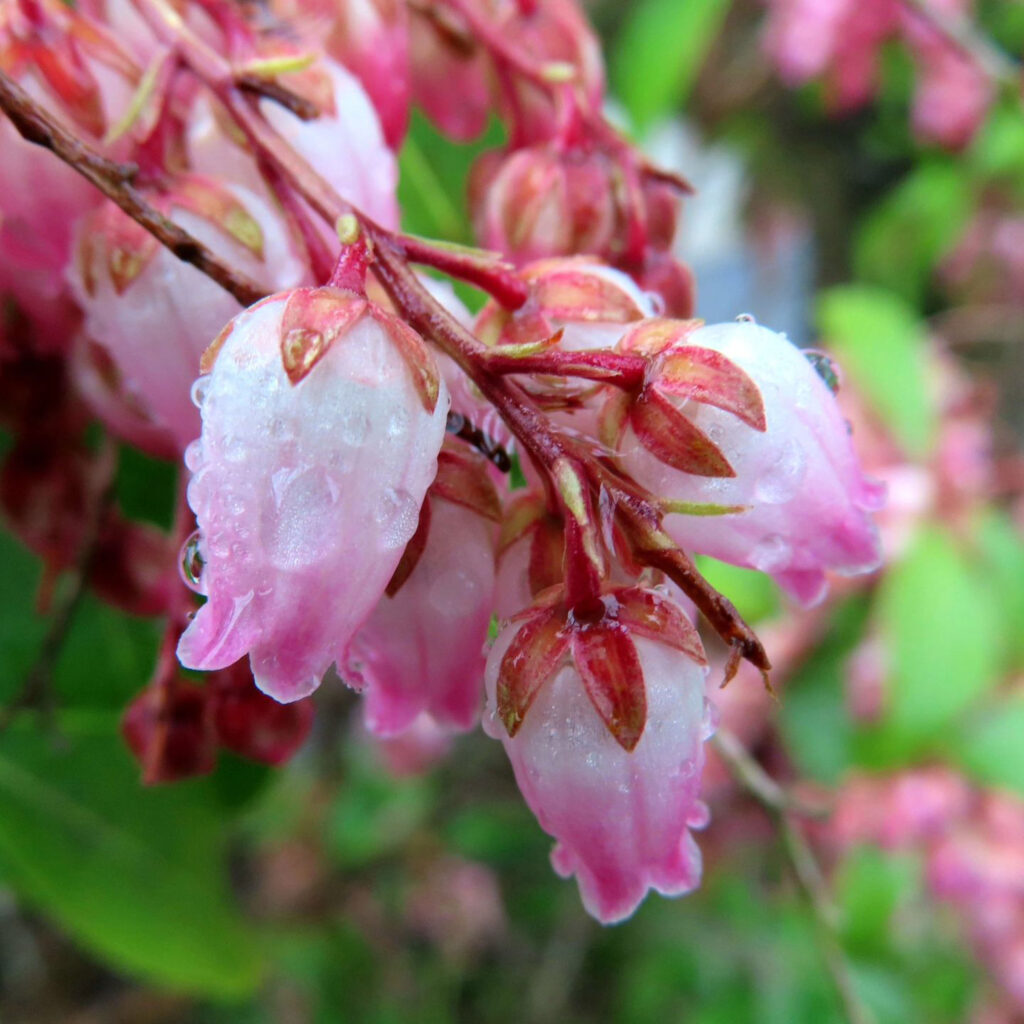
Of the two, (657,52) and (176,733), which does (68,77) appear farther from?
(657,52)

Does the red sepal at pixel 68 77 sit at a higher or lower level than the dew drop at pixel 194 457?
higher

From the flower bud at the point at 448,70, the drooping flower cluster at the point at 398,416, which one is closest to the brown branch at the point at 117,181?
the drooping flower cluster at the point at 398,416

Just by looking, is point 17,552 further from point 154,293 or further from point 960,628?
point 960,628

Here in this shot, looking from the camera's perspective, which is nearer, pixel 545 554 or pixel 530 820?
pixel 545 554

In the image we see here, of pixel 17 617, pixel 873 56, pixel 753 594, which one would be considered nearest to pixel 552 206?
pixel 17 617

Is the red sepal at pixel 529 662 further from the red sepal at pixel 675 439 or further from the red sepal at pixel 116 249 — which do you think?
the red sepal at pixel 116 249
